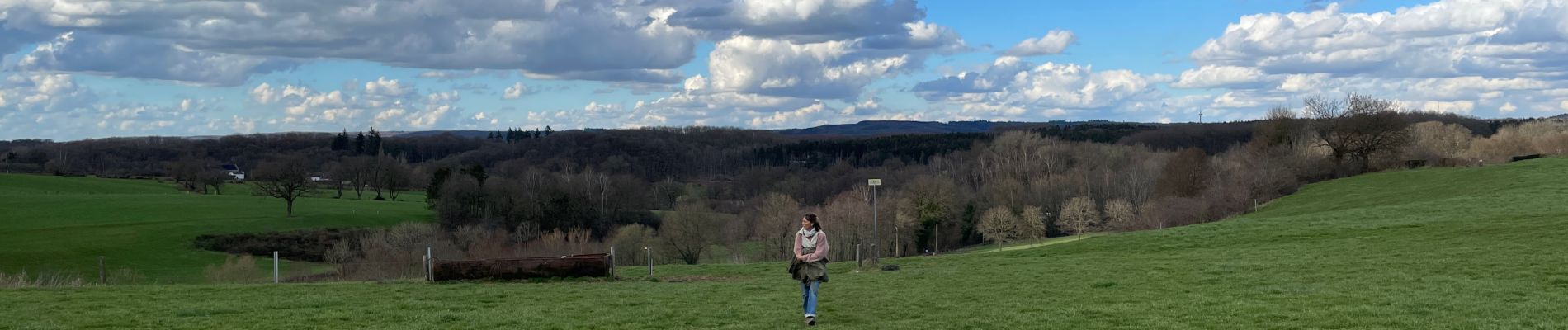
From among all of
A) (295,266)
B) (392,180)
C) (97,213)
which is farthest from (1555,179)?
(392,180)

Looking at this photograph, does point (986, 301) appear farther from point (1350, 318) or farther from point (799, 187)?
point (799, 187)

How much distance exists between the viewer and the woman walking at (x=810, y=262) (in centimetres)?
1567

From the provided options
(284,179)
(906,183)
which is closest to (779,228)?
(906,183)

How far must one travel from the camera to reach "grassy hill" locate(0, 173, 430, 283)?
2815 inches

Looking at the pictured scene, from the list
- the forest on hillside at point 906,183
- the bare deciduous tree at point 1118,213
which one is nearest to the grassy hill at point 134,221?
the forest on hillside at point 906,183

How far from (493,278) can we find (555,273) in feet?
4.74

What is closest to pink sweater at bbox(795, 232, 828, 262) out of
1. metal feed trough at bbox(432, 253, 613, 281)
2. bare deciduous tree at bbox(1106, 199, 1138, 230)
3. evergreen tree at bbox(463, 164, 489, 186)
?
metal feed trough at bbox(432, 253, 613, 281)

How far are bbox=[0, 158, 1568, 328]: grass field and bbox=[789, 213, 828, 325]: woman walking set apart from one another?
1.39 ft

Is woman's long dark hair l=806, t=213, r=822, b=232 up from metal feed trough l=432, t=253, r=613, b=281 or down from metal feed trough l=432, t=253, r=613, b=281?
up

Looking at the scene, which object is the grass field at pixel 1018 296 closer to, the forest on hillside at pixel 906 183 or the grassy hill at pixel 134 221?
the forest on hillside at pixel 906 183

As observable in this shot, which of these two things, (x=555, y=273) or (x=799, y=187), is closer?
(x=555, y=273)

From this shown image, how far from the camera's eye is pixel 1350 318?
1427 cm

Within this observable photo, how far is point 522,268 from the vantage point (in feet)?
81.7

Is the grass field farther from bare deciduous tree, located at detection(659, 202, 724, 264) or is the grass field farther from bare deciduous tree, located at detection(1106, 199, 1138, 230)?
bare deciduous tree, located at detection(1106, 199, 1138, 230)
